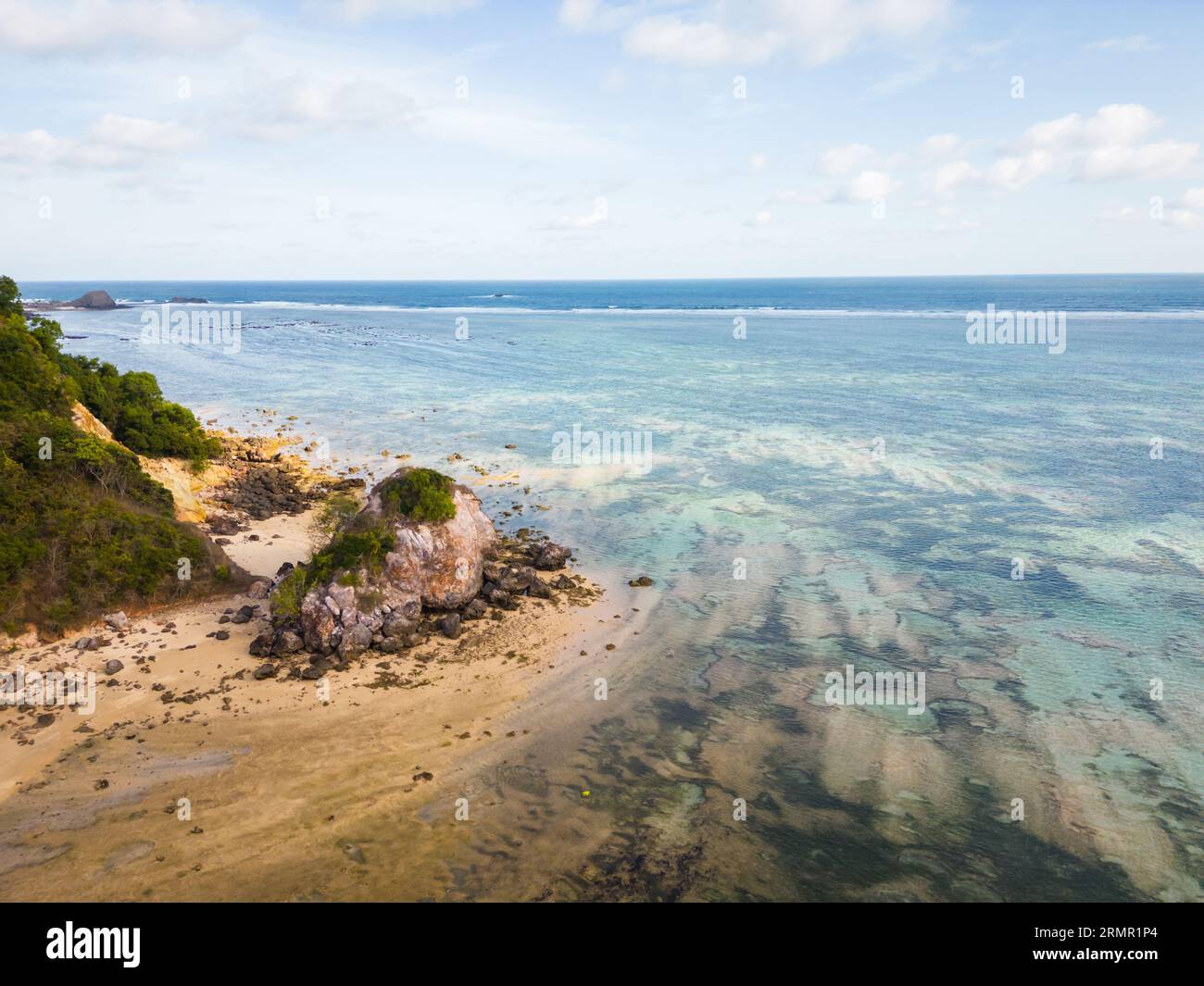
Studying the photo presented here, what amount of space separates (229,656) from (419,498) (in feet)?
26.7

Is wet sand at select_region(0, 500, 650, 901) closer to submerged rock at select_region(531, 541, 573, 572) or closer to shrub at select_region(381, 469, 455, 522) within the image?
submerged rock at select_region(531, 541, 573, 572)

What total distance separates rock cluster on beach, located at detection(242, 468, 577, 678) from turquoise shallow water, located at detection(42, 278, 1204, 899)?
5597 millimetres

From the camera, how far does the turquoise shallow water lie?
16.4m

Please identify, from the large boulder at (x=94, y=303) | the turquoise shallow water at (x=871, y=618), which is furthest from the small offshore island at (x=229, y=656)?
the large boulder at (x=94, y=303)

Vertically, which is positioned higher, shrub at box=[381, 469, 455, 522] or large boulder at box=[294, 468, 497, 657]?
shrub at box=[381, 469, 455, 522]

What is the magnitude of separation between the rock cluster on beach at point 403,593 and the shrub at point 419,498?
277mm

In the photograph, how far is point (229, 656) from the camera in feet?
78.6

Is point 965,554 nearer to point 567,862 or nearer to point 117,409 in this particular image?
point 567,862

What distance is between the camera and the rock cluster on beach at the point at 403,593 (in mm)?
24250

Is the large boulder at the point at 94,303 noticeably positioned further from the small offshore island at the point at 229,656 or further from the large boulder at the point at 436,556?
the large boulder at the point at 436,556

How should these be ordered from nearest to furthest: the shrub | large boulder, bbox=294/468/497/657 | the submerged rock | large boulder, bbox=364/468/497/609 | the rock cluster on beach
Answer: the rock cluster on beach → large boulder, bbox=294/468/497/657 → large boulder, bbox=364/468/497/609 → the shrub → the submerged rock

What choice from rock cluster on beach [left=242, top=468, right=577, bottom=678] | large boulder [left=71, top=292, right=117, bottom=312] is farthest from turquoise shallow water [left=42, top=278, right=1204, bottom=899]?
large boulder [left=71, top=292, right=117, bottom=312]

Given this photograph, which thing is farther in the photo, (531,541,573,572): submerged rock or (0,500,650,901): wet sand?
(531,541,573,572): submerged rock
